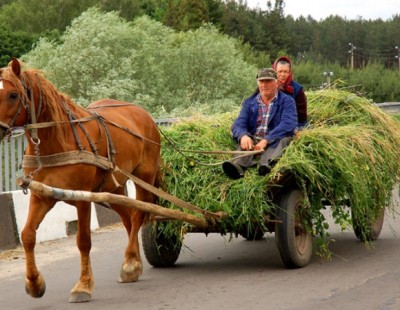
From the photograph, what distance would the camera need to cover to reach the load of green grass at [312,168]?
29.9ft

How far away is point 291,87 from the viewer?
10.4 m

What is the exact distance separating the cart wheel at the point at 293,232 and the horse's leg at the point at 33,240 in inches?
94.3

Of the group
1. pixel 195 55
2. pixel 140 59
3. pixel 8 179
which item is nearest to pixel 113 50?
pixel 140 59

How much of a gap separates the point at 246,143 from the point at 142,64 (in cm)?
4674

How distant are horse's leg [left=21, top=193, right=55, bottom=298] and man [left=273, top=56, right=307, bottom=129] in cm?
329

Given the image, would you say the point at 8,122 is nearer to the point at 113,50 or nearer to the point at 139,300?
the point at 139,300

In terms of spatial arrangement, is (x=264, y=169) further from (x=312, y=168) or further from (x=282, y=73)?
(x=282, y=73)

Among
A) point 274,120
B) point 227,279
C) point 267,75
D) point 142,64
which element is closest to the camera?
point 227,279

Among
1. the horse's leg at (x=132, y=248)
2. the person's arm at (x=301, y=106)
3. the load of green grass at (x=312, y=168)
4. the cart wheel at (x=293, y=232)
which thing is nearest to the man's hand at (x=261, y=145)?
the load of green grass at (x=312, y=168)

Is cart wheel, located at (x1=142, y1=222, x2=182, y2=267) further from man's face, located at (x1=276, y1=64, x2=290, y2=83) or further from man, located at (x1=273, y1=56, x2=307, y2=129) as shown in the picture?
man's face, located at (x1=276, y1=64, x2=290, y2=83)

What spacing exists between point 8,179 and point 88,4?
84.4 meters

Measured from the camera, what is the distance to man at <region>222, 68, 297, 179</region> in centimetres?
945

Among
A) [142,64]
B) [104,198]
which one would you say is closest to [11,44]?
[142,64]

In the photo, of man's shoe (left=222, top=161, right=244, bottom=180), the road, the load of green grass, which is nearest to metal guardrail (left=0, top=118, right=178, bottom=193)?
the road
